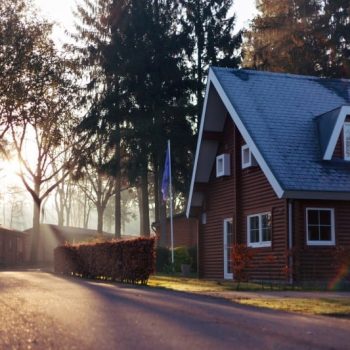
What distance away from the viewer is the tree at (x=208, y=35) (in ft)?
147

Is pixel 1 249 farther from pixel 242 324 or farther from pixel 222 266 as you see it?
pixel 242 324

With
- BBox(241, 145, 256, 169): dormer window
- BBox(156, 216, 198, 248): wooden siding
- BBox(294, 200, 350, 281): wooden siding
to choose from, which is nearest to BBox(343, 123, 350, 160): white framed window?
BBox(294, 200, 350, 281): wooden siding

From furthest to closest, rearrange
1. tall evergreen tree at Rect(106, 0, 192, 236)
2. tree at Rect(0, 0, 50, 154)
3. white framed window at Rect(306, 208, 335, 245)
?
tall evergreen tree at Rect(106, 0, 192, 236), tree at Rect(0, 0, 50, 154), white framed window at Rect(306, 208, 335, 245)

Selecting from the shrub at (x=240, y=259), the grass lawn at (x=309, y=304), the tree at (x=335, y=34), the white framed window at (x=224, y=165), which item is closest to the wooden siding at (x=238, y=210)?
the white framed window at (x=224, y=165)

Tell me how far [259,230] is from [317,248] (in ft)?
8.81

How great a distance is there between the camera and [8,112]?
36.5 m

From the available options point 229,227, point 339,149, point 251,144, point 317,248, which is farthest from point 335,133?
point 229,227

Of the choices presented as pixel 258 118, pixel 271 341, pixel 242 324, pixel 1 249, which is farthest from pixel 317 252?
pixel 1 249

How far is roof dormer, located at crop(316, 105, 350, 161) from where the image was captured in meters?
23.0

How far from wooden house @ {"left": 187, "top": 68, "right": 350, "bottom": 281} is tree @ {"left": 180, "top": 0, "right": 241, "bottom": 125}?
1752 centimetres

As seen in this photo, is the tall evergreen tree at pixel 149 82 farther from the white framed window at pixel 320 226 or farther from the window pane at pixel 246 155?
the white framed window at pixel 320 226

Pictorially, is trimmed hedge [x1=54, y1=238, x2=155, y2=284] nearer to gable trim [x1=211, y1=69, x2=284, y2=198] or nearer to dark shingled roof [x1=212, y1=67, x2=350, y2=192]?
gable trim [x1=211, y1=69, x2=284, y2=198]

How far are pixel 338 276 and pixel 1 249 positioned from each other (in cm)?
4434

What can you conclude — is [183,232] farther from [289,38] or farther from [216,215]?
[216,215]
